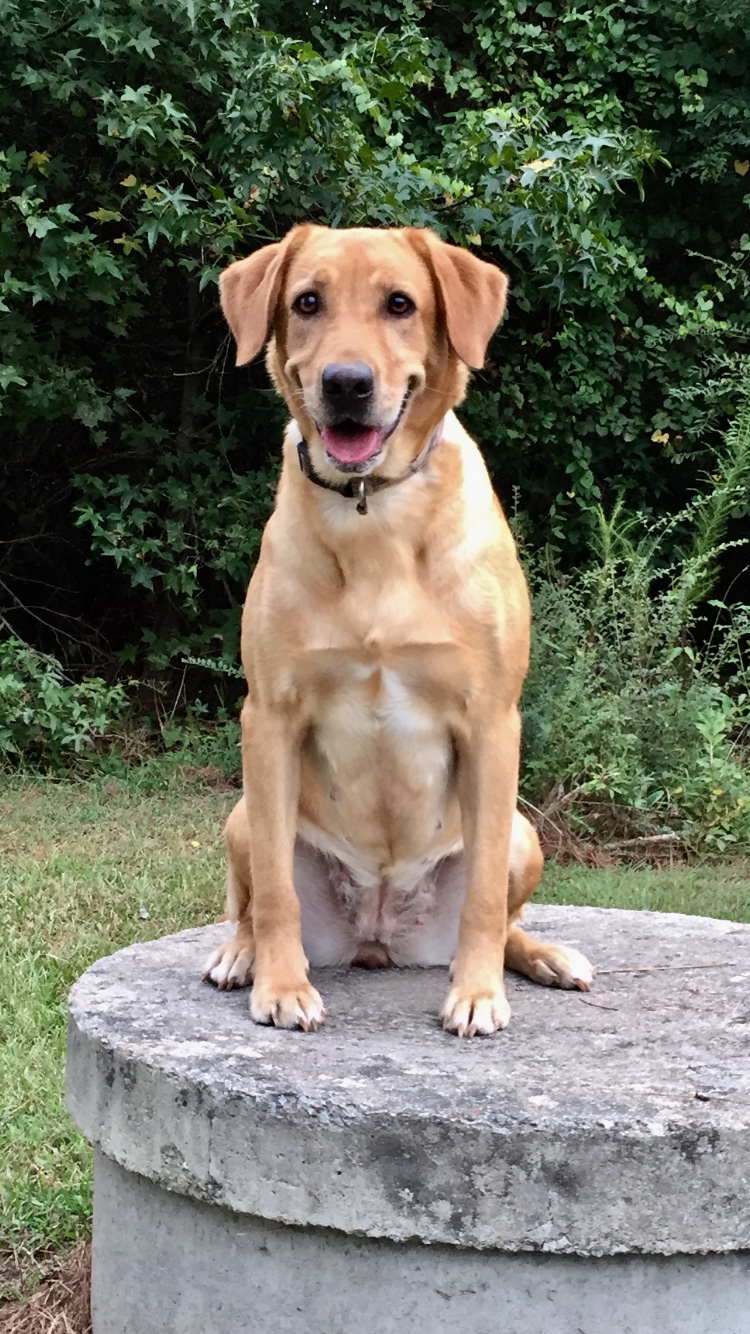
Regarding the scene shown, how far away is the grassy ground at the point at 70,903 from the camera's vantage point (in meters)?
2.90

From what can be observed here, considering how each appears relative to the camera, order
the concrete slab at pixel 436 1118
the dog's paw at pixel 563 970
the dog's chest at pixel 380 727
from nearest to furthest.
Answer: the concrete slab at pixel 436 1118 → the dog's chest at pixel 380 727 → the dog's paw at pixel 563 970

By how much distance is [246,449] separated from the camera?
7.63 metres

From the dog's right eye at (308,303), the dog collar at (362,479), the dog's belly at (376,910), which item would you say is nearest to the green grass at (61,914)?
the dog's belly at (376,910)

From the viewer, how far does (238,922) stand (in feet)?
9.10

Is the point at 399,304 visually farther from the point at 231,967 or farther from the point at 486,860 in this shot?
the point at 231,967

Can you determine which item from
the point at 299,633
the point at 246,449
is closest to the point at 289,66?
the point at 246,449

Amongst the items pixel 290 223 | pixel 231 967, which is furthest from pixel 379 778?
pixel 290 223

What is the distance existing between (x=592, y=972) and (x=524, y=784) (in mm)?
3035

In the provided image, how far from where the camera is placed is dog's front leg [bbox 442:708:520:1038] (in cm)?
240

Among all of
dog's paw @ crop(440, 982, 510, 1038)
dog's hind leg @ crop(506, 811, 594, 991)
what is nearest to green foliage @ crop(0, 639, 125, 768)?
dog's hind leg @ crop(506, 811, 594, 991)

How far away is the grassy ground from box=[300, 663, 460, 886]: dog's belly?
42.1 inches

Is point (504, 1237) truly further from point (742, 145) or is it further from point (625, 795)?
point (742, 145)

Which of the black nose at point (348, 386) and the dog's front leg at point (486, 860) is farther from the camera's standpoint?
the dog's front leg at point (486, 860)

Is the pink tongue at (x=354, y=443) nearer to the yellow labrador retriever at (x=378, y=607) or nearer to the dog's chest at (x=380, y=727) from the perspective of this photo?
the yellow labrador retriever at (x=378, y=607)
